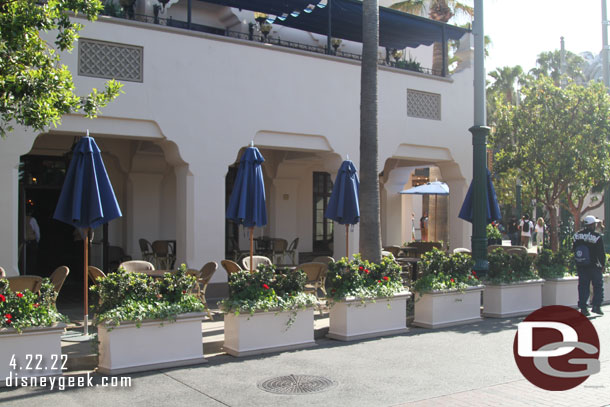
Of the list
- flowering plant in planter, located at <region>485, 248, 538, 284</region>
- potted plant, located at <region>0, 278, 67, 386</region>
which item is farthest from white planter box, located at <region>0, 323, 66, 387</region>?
flowering plant in planter, located at <region>485, 248, 538, 284</region>

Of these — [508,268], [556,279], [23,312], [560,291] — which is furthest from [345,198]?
[23,312]

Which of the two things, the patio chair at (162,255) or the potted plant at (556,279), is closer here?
the potted plant at (556,279)

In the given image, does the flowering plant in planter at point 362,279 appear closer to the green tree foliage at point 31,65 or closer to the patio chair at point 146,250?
the green tree foliage at point 31,65

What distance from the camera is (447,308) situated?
35.3ft

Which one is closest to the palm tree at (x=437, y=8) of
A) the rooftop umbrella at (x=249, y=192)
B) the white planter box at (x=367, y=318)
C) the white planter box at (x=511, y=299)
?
the white planter box at (x=511, y=299)

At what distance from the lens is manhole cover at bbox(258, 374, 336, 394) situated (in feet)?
22.1

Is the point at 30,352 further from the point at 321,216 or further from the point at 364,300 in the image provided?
the point at 321,216

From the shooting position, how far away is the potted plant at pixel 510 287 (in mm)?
11727

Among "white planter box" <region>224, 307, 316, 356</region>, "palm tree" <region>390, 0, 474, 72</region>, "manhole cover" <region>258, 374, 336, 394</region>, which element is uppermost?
"palm tree" <region>390, 0, 474, 72</region>

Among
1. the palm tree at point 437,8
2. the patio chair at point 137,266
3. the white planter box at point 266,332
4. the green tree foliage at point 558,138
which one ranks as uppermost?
the palm tree at point 437,8

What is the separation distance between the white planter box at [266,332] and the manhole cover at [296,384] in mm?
1218

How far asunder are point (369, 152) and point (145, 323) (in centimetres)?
538

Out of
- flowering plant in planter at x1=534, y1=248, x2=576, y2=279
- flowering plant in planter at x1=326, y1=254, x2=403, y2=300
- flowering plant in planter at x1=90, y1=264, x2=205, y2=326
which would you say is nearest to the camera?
flowering plant in planter at x1=90, y1=264, x2=205, y2=326

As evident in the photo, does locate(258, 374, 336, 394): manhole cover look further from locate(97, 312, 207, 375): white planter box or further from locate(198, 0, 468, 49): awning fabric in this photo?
locate(198, 0, 468, 49): awning fabric
